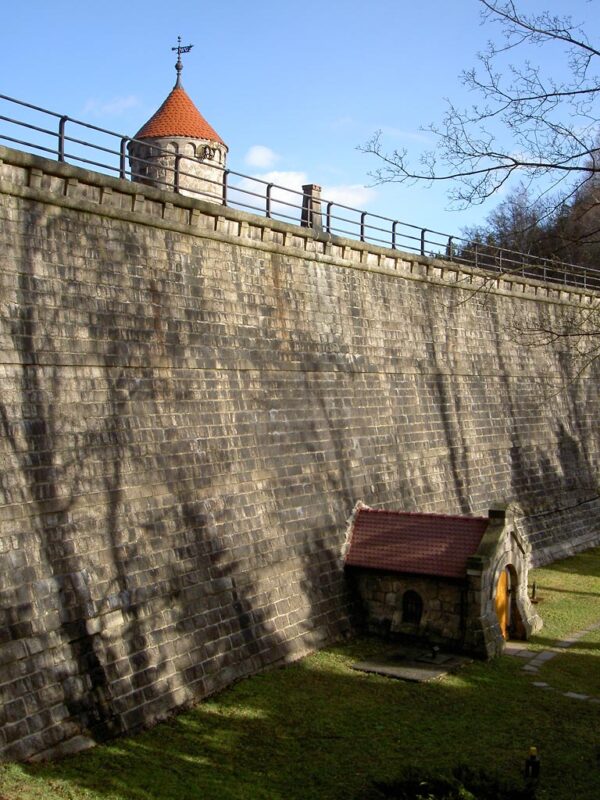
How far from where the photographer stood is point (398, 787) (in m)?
9.92

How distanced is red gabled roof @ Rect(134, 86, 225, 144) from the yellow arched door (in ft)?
49.2

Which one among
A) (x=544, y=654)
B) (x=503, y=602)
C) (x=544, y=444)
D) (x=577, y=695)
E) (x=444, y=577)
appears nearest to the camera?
(x=577, y=695)

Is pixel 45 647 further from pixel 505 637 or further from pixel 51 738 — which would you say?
pixel 505 637

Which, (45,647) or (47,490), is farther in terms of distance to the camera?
(47,490)

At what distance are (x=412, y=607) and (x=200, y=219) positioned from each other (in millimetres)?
8135

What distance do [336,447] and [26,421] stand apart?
8.02m

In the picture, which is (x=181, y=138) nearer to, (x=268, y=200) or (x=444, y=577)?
(x=268, y=200)

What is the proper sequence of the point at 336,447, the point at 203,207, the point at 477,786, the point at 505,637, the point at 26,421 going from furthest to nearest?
the point at 336,447, the point at 505,637, the point at 203,207, the point at 26,421, the point at 477,786

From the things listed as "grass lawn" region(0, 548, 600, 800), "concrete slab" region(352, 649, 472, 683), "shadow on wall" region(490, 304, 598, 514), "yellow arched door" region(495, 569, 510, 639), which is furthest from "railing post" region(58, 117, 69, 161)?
"shadow on wall" region(490, 304, 598, 514)

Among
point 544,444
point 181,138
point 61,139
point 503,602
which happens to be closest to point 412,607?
point 503,602

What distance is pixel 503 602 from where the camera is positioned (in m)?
17.2

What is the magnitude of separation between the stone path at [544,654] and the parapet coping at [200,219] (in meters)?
6.72

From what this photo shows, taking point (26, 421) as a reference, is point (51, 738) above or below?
below

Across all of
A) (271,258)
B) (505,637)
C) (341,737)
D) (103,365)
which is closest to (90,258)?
(103,365)
